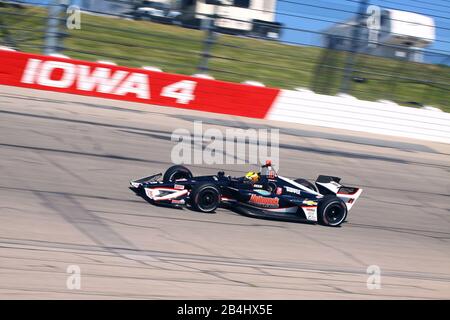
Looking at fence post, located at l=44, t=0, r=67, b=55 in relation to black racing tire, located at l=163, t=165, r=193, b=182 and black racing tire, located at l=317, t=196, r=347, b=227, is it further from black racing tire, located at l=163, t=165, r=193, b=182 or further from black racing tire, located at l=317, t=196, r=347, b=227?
black racing tire, located at l=317, t=196, r=347, b=227

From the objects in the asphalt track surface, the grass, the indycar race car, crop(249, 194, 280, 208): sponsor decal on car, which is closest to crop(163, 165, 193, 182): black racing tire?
the indycar race car

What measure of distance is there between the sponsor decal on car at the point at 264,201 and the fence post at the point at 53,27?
26.7ft

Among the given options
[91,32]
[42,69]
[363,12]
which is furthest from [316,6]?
[42,69]

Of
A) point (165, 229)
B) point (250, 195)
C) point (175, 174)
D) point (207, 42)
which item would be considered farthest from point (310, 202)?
point (207, 42)

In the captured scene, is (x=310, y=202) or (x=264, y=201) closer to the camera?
(x=264, y=201)

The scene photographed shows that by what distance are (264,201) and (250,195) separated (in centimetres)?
21

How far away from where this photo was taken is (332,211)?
9.84 metres

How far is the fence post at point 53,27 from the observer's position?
16141mm

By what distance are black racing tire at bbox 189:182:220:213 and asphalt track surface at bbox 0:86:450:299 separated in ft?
0.37

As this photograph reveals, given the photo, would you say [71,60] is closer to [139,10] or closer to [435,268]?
[139,10]

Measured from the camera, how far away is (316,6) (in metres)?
17.3

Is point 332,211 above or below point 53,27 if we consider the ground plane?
below

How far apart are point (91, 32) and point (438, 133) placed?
8.01 m

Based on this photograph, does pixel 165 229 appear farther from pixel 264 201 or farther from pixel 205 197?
pixel 264 201
